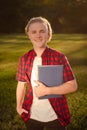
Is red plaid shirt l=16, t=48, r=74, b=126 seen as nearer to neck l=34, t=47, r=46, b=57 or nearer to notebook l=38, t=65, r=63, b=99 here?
neck l=34, t=47, r=46, b=57

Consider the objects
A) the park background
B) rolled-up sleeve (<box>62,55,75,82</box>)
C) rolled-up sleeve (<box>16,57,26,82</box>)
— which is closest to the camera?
rolled-up sleeve (<box>62,55,75,82</box>)

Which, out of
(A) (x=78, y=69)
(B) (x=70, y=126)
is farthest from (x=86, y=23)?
(B) (x=70, y=126)

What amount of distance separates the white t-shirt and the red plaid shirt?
35 millimetres

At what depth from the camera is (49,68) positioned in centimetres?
275

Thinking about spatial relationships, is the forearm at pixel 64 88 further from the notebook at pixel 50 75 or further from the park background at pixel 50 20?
the park background at pixel 50 20

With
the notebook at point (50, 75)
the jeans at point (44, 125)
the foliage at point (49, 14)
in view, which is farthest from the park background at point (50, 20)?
the notebook at point (50, 75)

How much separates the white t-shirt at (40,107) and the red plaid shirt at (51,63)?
3cm

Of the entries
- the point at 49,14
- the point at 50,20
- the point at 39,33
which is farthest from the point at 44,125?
the point at 49,14

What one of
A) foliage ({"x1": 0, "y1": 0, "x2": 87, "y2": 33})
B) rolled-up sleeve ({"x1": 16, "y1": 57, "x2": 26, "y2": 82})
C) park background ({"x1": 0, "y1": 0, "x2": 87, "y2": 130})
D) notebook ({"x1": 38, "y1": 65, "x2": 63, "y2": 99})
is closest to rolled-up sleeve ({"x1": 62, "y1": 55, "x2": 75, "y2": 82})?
notebook ({"x1": 38, "y1": 65, "x2": 63, "y2": 99})

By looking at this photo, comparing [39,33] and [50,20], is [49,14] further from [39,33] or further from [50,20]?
[39,33]

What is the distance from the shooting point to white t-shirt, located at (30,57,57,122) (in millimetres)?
2990

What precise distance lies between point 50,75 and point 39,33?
404 mm

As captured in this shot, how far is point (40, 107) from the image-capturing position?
9.81 feet

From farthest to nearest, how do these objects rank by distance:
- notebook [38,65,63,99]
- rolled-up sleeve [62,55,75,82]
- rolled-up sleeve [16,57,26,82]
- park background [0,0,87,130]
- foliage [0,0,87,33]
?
foliage [0,0,87,33] < park background [0,0,87,130] < rolled-up sleeve [16,57,26,82] < rolled-up sleeve [62,55,75,82] < notebook [38,65,63,99]
